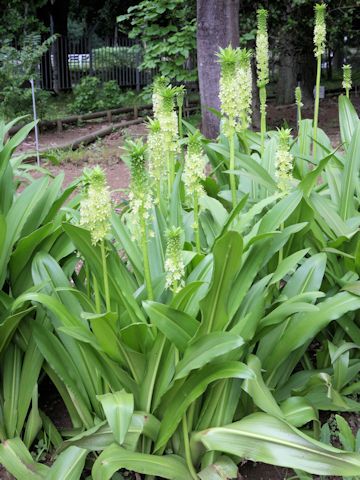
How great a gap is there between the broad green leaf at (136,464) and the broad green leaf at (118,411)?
15 centimetres

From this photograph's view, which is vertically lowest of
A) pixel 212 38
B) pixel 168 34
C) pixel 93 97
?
pixel 93 97

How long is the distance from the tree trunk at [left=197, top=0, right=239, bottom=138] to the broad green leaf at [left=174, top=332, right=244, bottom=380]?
6470 millimetres

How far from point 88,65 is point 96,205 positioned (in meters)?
24.0

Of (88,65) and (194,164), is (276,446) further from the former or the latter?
(88,65)

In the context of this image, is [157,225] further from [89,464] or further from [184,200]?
[89,464]

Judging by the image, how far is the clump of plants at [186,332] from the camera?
231 cm

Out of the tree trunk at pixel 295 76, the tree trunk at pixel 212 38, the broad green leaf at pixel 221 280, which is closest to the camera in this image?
the broad green leaf at pixel 221 280

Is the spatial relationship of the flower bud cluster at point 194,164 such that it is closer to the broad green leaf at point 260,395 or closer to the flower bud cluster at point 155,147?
the flower bud cluster at point 155,147

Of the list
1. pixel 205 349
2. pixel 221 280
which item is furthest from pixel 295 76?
pixel 205 349

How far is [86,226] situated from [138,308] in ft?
1.40

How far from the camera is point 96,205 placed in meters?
2.21

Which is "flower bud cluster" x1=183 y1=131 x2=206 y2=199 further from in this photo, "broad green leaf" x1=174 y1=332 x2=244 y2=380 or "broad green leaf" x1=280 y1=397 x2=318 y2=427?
"broad green leaf" x1=280 y1=397 x2=318 y2=427

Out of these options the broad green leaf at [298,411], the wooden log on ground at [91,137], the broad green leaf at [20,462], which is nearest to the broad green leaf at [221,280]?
the broad green leaf at [298,411]

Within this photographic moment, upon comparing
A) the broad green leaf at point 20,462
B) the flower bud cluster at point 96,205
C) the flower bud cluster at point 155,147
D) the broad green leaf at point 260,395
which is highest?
the flower bud cluster at point 155,147
